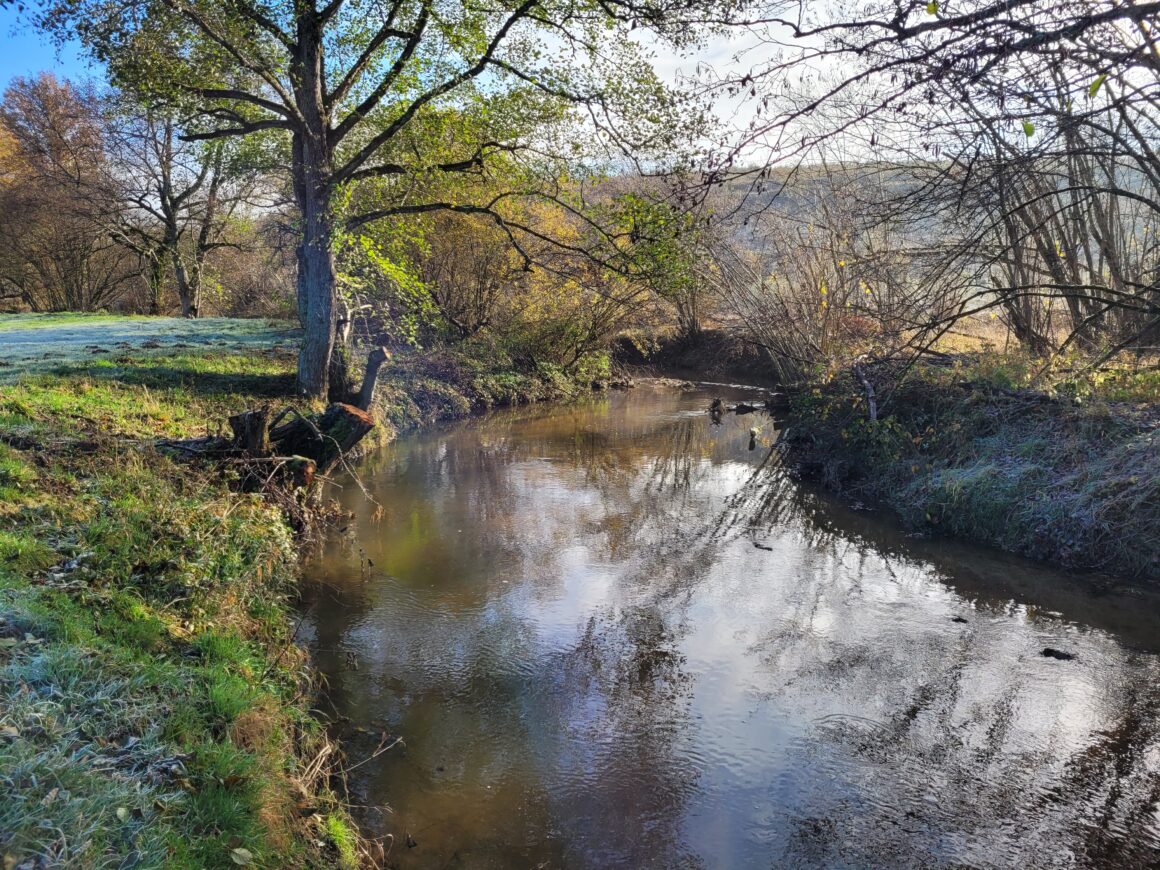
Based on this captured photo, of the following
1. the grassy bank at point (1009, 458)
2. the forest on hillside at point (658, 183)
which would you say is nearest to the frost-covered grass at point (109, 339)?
the forest on hillside at point (658, 183)

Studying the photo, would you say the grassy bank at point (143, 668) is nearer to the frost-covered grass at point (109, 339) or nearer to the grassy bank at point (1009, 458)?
the frost-covered grass at point (109, 339)

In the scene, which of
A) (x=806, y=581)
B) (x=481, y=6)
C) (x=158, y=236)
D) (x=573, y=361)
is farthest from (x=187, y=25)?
(x=158, y=236)

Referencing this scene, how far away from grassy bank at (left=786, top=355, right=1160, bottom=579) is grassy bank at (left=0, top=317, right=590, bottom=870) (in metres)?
7.56

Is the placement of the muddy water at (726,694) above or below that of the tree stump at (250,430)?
below

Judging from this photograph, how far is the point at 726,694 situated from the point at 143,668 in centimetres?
380

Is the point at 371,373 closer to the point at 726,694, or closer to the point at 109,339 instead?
the point at 109,339

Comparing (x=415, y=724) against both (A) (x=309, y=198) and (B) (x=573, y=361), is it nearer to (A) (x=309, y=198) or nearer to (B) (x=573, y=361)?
(A) (x=309, y=198)

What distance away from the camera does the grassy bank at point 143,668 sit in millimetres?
2537

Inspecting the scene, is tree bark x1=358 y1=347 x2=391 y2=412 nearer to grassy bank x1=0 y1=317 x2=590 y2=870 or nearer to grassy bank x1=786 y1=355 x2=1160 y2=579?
grassy bank x1=0 y1=317 x2=590 y2=870

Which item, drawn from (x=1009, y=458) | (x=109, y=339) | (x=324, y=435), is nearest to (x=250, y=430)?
(x=324, y=435)

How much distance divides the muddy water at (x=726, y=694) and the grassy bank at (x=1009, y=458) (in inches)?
20.5

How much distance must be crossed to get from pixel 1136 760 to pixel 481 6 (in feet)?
38.6

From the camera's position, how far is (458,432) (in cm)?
1542

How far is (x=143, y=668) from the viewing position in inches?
139
